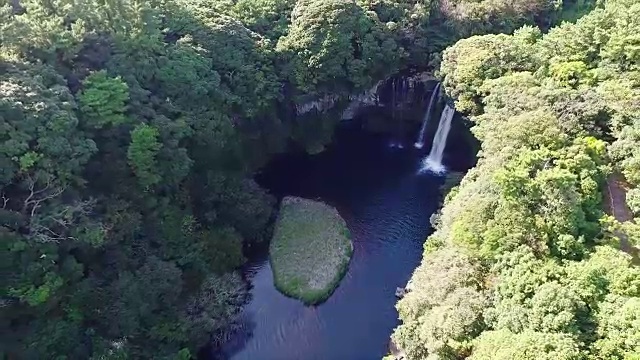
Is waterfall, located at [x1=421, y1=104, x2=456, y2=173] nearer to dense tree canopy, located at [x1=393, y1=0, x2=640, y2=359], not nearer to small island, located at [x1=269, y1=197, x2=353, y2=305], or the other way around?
dense tree canopy, located at [x1=393, y1=0, x2=640, y2=359]

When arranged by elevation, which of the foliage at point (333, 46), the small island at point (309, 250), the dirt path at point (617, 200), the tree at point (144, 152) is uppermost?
the foliage at point (333, 46)

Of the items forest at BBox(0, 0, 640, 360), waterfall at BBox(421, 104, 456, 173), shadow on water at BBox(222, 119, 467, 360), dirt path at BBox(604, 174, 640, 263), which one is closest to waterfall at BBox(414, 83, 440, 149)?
shadow on water at BBox(222, 119, 467, 360)

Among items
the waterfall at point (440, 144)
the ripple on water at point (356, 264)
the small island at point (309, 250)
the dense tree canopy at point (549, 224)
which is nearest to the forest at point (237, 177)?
the dense tree canopy at point (549, 224)

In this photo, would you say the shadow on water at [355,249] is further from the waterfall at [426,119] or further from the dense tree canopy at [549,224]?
the dense tree canopy at [549,224]

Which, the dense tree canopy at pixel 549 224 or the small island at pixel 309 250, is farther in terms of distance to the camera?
the small island at pixel 309 250

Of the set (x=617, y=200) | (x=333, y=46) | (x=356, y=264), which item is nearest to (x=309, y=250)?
(x=356, y=264)

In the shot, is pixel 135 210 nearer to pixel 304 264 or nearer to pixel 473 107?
pixel 304 264
